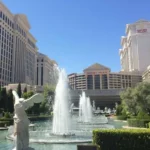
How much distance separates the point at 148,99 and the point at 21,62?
93617 mm

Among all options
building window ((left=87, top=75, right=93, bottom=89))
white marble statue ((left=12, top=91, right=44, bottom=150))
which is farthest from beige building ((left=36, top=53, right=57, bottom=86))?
white marble statue ((left=12, top=91, right=44, bottom=150))

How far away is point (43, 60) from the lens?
174 meters

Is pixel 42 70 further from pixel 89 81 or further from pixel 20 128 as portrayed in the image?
pixel 20 128

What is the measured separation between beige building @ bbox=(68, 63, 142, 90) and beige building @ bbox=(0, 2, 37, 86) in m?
43.5

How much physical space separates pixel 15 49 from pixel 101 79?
74802mm

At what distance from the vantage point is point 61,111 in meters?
23.0

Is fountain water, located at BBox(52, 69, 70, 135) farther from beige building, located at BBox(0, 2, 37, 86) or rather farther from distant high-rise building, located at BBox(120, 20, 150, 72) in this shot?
distant high-rise building, located at BBox(120, 20, 150, 72)

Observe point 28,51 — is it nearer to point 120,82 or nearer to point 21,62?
point 21,62

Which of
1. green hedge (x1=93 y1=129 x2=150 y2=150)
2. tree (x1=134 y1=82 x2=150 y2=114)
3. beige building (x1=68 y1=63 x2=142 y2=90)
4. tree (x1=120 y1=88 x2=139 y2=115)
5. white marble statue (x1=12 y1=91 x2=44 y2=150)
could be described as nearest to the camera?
green hedge (x1=93 y1=129 x2=150 y2=150)

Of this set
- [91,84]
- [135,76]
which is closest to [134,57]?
[135,76]

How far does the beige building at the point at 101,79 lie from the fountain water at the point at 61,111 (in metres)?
148

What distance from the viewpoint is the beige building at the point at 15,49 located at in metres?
107

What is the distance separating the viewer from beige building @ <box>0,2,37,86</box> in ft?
350

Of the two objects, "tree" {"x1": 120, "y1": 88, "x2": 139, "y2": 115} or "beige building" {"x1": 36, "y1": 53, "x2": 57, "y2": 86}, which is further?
"beige building" {"x1": 36, "y1": 53, "x2": 57, "y2": 86}
